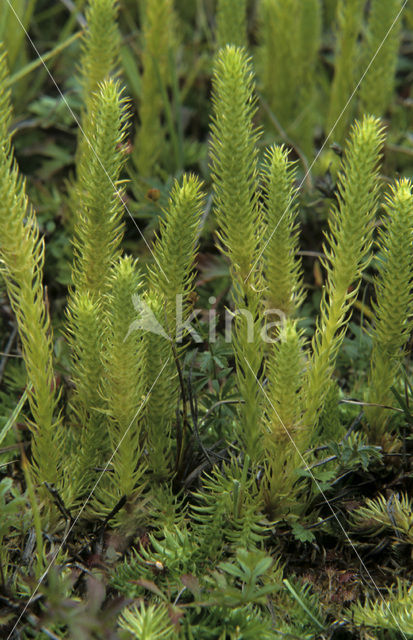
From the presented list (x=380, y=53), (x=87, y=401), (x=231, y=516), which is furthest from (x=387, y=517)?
(x=380, y=53)

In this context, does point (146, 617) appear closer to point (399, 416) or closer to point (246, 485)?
point (246, 485)

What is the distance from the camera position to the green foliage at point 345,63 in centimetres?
227

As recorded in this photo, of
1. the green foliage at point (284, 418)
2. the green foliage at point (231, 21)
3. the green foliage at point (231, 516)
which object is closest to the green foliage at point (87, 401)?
the green foliage at point (231, 516)

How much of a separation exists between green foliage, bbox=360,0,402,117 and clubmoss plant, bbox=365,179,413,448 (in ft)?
3.23

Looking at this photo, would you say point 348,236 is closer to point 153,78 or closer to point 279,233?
point 279,233

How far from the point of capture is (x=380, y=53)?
2.22 meters

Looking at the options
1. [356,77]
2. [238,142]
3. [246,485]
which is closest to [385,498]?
[246,485]

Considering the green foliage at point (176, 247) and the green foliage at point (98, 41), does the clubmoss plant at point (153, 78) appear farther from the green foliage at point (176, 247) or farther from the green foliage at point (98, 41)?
the green foliage at point (176, 247)

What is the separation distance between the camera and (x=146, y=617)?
3.75 ft

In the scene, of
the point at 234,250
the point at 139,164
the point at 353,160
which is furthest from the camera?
the point at 139,164

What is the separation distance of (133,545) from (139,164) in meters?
1.38

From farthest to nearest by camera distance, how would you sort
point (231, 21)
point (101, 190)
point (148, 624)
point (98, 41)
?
point (231, 21), point (98, 41), point (101, 190), point (148, 624)

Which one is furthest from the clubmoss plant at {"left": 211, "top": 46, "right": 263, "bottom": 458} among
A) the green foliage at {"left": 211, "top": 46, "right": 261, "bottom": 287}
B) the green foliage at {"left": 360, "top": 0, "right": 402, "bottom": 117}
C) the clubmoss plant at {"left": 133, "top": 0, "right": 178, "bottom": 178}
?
the green foliage at {"left": 360, "top": 0, "right": 402, "bottom": 117}

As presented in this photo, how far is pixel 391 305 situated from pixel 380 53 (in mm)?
1236
